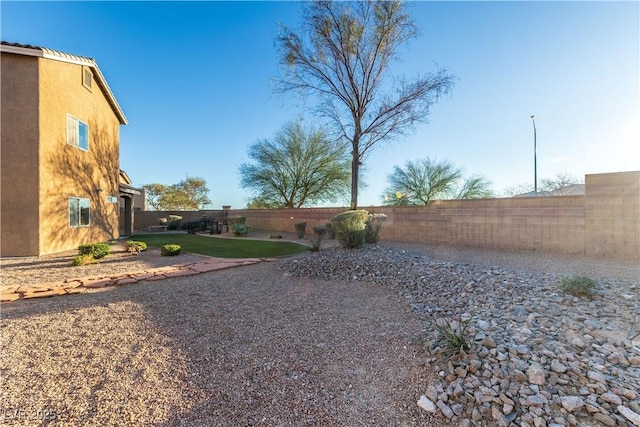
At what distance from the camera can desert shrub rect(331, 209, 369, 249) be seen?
7.59 meters

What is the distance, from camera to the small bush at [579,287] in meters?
3.68

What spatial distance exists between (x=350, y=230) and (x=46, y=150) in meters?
10.4

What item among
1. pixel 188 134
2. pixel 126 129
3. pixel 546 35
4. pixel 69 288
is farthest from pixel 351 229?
pixel 126 129

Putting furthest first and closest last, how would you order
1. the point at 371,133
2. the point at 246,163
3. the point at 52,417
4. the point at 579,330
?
the point at 246,163, the point at 371,133, the point at 579,330, the point at 52,417

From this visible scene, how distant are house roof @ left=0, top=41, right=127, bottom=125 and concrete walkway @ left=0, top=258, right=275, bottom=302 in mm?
8016

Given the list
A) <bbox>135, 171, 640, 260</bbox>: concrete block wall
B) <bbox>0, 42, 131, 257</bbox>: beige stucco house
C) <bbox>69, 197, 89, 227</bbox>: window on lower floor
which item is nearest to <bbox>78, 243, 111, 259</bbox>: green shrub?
<bbox>0, 42, 131, 257</bbox>: beige stucco house

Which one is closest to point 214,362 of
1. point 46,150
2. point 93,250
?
point 93,250

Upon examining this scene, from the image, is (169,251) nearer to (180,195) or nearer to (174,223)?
(174,223)

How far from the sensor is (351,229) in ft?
24.8

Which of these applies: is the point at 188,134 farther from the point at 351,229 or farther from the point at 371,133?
the point at 351,229

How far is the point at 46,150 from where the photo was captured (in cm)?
919

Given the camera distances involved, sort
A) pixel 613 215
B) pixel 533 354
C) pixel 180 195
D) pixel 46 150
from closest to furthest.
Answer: pixel 533 354 < pixel 613 215 < pixel 46 150 < pixel 180 195

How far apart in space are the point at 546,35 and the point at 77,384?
11.4 metres

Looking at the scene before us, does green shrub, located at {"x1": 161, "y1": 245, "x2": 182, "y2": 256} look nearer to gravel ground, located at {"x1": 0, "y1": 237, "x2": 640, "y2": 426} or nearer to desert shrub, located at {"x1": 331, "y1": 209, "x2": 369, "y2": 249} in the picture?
gravel ground, located at {"x1": 0, "y1": 237, "x2": 640, "y2": 426}
